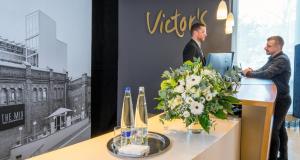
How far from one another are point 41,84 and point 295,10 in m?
4.62

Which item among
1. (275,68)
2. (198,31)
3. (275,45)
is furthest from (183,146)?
(198,31)

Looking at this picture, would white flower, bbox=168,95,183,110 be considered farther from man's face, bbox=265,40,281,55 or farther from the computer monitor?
man's face, bbox=265,40,281,55

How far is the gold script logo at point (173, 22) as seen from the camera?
443 cm

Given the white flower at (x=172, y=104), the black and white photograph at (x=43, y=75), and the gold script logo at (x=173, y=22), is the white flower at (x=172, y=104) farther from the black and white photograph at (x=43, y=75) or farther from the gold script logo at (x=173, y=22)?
the gold script logo at (x=173, y=22)

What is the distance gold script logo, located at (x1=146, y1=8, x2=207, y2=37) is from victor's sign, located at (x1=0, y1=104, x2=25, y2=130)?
8.58 ft

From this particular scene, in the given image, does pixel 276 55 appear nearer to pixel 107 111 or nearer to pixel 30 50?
pixel 107 111

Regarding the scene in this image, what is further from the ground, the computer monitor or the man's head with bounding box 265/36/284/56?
the man's head with bounding box 265/36/284/56

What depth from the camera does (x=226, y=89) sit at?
1534 mm

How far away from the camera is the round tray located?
1218mm

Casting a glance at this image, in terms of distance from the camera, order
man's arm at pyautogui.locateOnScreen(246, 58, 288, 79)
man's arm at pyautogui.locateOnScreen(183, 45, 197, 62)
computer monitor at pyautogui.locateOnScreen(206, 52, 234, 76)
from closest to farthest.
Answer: computer monitor at pyautogui.locateOnScreen(206, 52, 234, 76)
man's arm at pyautogui.locateOnScreen(246, 58, 288, 79)
man's arm at pyautogui.locateOnScreen(183, 45, 197, 62)

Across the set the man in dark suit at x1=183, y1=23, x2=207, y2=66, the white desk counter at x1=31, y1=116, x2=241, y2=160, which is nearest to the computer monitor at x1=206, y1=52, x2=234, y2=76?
the man in dark suit at x1=183, y1=23, x2=207, y2=66

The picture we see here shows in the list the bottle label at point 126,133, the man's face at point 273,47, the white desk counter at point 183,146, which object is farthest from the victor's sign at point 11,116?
the man's face at point 273,47

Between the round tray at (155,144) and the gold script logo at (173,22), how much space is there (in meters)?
3.14

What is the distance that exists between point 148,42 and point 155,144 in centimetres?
321
